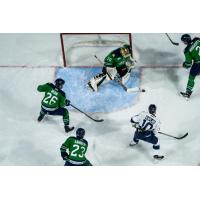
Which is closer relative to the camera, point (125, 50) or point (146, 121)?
point (146, 121)

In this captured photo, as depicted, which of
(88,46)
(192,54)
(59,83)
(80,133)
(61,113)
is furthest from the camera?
(88,46)

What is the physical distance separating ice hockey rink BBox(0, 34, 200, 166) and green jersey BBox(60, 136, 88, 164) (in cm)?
6

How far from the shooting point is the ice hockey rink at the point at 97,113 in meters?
7.46

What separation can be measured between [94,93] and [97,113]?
0.24m

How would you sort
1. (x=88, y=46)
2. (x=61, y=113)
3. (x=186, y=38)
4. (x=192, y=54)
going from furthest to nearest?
(x=88, y=46), (x=186, y=38), (x=192, y=54), (x=61, y=113)

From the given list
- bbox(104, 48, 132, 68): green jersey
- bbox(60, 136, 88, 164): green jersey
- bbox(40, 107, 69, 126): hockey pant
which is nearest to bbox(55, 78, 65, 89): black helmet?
bbox(40, 107, 69, 126): hockey pant

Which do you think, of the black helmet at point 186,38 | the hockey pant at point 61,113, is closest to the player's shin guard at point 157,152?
the hockey pant at point 61,113

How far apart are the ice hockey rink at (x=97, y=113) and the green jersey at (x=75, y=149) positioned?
6 cm

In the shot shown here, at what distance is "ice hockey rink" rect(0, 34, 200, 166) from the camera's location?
294 inches

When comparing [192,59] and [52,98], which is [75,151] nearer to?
[52,98]

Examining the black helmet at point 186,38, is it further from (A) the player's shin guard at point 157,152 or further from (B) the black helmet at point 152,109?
(A) the player's shin guard at point 157,152

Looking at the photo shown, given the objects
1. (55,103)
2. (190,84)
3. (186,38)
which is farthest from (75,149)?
(186,38)

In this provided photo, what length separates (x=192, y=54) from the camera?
313 inches

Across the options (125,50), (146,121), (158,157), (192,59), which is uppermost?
(125,50)
